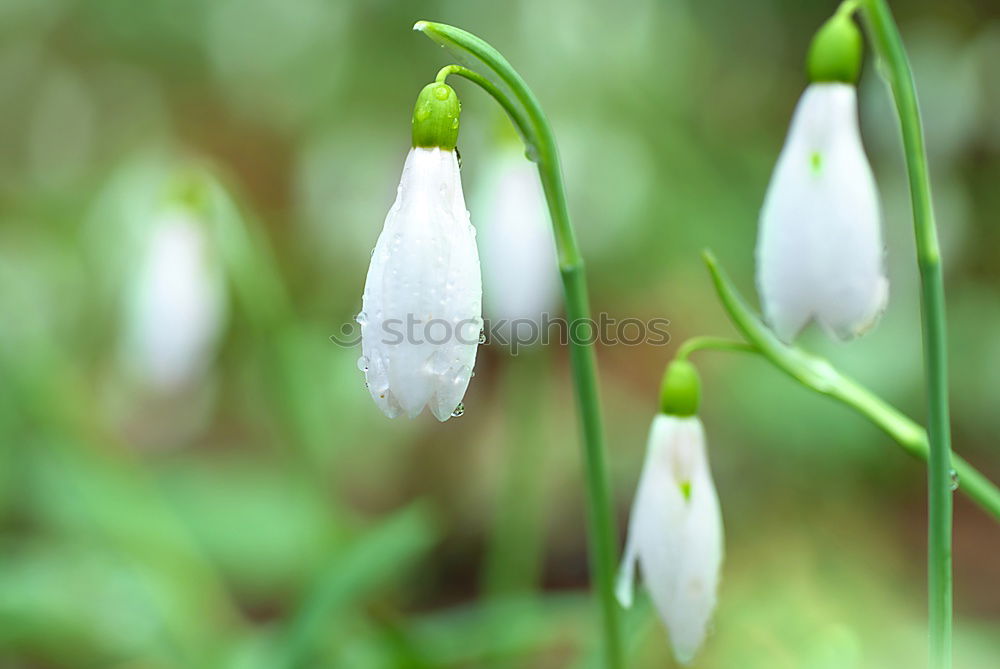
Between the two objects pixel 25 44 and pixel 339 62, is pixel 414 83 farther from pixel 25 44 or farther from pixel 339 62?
pixel 25 44

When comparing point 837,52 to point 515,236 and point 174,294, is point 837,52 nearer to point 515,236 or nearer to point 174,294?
point 515,236

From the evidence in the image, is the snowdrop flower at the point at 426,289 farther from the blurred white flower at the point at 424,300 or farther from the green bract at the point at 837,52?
the green bract at the point at 837,52

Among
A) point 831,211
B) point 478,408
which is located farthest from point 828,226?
point 478,408

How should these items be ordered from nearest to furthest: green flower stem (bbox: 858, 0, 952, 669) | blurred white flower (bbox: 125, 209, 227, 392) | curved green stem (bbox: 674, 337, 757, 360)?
1. green flower stem (bbox: 858, 0, 952, 669)
2. curved green stem (bbox: 674, 337, 757, 360)
3. blurred white flower (bbox: 125, 209, 227, 392)

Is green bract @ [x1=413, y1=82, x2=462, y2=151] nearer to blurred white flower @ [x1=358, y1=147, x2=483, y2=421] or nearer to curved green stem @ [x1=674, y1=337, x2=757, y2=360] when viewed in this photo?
blurred white flower @ [x1=358, y1=147, x2=483, y2=421]

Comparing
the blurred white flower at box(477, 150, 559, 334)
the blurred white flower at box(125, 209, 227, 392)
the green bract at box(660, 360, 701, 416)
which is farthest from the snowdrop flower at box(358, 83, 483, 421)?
the blurred white flower at box(125, 209, 227, 392)

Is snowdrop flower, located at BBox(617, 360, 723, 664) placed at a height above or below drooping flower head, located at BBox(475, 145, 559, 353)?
below

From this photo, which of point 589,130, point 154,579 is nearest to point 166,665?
point 154,579
